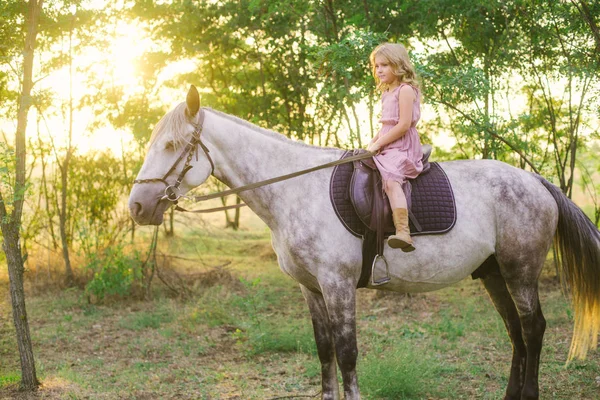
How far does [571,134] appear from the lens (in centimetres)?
820

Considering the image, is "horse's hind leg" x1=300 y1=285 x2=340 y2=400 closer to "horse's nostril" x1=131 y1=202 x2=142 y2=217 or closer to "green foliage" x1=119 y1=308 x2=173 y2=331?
"horse's nostril" x1=131 y1=202 x2=142 y2=217

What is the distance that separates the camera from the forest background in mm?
7172

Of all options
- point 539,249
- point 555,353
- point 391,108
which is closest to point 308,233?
point 391,108

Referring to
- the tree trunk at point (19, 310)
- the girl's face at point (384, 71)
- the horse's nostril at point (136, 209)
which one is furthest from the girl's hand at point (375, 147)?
the tree trunk at point (19, 310)

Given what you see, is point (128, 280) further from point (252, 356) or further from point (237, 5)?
→ point (237, 5)

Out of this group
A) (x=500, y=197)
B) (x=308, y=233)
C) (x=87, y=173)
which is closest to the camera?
(x=308, y=233)

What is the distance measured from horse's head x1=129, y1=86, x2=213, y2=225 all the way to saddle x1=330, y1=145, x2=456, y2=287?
97 centimetres

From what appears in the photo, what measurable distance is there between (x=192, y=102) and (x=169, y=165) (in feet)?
1.42

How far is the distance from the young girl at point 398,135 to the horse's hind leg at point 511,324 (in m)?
1.21

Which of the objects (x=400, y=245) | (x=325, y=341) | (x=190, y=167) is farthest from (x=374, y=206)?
(x=190, y=167)

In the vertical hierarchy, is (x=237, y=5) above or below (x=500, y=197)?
above

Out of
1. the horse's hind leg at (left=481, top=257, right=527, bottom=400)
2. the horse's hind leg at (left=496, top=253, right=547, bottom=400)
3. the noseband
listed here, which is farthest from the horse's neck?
the horse's hind leg at (left=481, top=257, right=527, bottom=400)

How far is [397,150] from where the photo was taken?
3.76 metres

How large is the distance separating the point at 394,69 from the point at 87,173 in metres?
7.68
